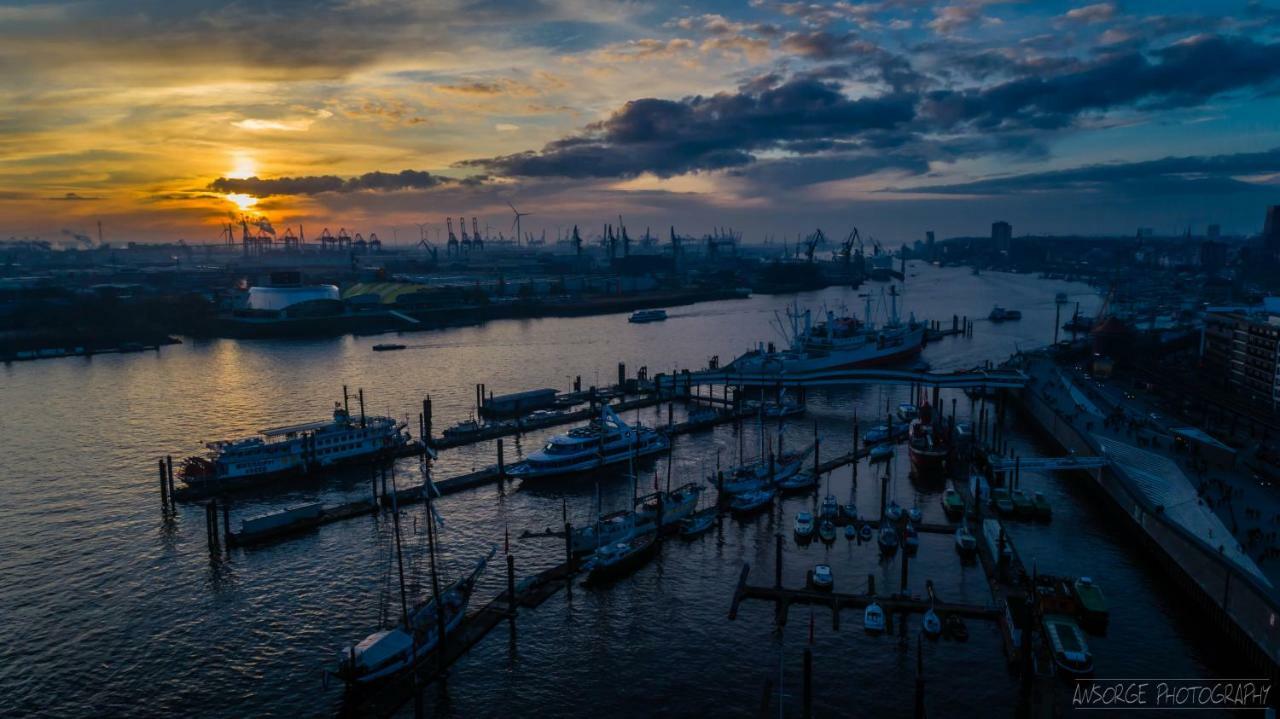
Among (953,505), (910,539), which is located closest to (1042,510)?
(953,505)

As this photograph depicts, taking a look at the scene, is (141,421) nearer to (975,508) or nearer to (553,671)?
(553,671)

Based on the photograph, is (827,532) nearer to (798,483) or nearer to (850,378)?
(798,483)

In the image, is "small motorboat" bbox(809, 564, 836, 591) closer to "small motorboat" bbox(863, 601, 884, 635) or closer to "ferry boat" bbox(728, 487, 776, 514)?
"small motorboat" bbox(863, 601, 884, 635)

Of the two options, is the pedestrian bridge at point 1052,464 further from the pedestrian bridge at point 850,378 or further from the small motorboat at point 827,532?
the pedestrian bridge at point 850,378

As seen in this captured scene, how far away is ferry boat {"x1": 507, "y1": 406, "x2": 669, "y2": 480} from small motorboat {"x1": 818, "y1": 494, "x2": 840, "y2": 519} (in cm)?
555

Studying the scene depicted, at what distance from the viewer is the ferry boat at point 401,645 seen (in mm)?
12406

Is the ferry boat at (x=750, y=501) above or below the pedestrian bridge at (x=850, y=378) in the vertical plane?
below

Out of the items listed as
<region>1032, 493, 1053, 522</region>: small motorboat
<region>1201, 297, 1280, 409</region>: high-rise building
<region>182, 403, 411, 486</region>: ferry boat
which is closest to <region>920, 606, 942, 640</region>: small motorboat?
<region>1032, 493, 1053, 522</region>: small motorboat

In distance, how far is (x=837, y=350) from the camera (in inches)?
1688

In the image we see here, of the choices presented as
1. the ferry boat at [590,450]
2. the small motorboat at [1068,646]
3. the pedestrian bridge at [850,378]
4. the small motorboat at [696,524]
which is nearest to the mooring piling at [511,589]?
the small motorboat at [696,524]

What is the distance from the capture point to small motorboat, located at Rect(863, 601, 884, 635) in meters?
14.4

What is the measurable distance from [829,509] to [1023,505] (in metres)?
5.38

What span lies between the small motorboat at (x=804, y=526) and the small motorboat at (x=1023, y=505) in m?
5.93

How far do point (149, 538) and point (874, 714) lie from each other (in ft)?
56.5
